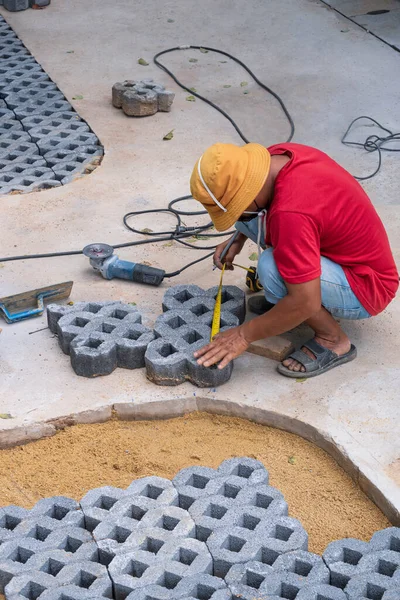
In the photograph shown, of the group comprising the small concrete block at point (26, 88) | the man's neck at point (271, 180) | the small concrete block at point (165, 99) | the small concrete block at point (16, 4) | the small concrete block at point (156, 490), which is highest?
the man's neck at point (271, 180)

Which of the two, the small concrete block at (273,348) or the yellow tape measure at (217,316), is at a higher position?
the yellow tape measure at (217,316)

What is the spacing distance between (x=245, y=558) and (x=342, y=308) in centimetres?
135

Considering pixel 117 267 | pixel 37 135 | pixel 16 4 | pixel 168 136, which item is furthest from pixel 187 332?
pixel 16 4

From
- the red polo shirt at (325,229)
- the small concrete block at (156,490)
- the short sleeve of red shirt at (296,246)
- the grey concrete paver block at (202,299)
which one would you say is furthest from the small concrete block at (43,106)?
the small concrete block at (156,490)

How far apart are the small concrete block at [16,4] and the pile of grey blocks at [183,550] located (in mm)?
6504

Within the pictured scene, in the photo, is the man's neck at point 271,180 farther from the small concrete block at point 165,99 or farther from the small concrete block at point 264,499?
the small concrete block at point 165,99

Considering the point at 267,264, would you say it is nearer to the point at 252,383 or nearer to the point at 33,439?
the point at 252,383

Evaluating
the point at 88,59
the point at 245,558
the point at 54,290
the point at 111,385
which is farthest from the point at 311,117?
the point at 245,558

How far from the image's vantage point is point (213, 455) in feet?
12.4

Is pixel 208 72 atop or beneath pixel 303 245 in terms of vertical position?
beneath

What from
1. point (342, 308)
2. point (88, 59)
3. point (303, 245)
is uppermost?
point (303, 245)

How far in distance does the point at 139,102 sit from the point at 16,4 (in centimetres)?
290

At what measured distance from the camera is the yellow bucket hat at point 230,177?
11.7 feet

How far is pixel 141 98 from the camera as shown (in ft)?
21.5
